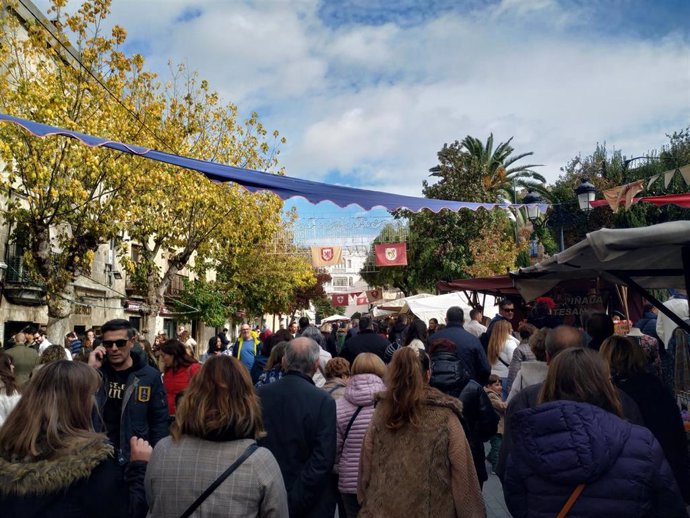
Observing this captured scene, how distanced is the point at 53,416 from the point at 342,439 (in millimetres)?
2245

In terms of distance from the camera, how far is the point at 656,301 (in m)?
5.20

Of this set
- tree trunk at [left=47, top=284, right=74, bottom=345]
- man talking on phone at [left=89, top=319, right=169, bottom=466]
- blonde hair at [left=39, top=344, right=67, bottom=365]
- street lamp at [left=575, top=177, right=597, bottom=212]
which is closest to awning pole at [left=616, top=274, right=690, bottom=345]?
man talking on phone at [left=89, top=319, right=169, bottom=466]

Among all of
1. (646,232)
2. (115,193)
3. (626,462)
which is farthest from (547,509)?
(115,193)

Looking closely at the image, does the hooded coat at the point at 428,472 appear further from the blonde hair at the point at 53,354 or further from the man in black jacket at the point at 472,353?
the blonde hair at the point at 53,354

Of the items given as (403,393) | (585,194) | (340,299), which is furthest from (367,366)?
(340,299)

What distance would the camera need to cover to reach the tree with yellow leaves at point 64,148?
49.5 ft

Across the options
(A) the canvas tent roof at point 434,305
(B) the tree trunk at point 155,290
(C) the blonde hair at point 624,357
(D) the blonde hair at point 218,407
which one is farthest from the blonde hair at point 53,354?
(B) the tree trunk at point 155,290

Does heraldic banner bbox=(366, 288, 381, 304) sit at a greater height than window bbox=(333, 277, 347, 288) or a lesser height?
lesser

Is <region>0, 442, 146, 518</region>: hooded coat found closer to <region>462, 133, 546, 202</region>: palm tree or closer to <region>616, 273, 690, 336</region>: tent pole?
<region>616, 273, 690, 336</region>: tent pole

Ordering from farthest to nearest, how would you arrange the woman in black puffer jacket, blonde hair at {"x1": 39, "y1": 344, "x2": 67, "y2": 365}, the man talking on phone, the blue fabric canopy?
blonde hair at {"x1": 39, "y1": 344, "x2": 67, "y2": 365} < the blue fabric canopy < the man talking on phone < the woman in black puffer jacket

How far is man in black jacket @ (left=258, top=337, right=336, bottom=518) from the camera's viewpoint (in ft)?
12.3

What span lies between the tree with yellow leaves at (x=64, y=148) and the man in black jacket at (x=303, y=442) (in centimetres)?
1285

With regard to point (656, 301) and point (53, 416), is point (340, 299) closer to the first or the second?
point (656, 301)

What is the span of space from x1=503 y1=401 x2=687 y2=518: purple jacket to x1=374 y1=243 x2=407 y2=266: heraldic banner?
24.0 meters
